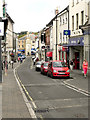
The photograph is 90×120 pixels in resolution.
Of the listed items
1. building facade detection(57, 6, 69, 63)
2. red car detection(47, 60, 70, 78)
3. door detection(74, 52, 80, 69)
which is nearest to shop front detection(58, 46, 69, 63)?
building facade detection(57, 6, 69, 63)

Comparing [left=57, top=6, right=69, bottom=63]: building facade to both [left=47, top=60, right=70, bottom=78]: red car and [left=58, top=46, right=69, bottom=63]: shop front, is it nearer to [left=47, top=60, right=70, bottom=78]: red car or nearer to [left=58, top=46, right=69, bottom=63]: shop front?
[left=58, top=46, right=69, bottom=63]: shop front

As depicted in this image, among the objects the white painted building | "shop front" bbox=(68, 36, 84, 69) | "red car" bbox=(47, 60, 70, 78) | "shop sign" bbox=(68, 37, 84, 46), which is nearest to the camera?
"red car" bbox=(47, 60, 70, 78)

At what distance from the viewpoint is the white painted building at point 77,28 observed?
1252 inches

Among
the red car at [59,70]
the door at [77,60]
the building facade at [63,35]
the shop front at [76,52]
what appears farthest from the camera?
the building facade at [63,35]

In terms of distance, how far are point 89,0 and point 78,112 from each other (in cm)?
2144

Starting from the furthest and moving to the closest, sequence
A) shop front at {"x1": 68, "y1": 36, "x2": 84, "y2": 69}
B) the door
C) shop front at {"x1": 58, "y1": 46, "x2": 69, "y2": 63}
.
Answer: shop front at {"x1": 58, "y1": 46, "x2": 69, "y2": 63}, the door, shop front at {"x1": 68, "y1": 36, "x2": 84, "y2": 69}

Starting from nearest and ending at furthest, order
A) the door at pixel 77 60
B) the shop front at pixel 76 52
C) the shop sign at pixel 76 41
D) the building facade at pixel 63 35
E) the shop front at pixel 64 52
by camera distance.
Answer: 1. the shop sign at pixel 76 41
2. the shop front at pixel 76 52
3. the door at pixel 77 60
4. the shop front at pixel 64 52
5. the building facade at pixel 63 35

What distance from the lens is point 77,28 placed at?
1347 inches

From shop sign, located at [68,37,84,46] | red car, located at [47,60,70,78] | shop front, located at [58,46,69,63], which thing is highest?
shop sign, located at [68,37,84,46]

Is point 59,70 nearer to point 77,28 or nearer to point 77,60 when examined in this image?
point 77,28

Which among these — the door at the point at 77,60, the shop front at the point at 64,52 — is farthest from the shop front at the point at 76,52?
the shop front at the point at 64,52

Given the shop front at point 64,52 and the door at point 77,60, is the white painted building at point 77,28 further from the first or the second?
the shop front at point 64,52

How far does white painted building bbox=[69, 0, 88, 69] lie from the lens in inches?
1252

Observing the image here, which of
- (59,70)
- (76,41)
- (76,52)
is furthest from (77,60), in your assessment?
(59,70)
